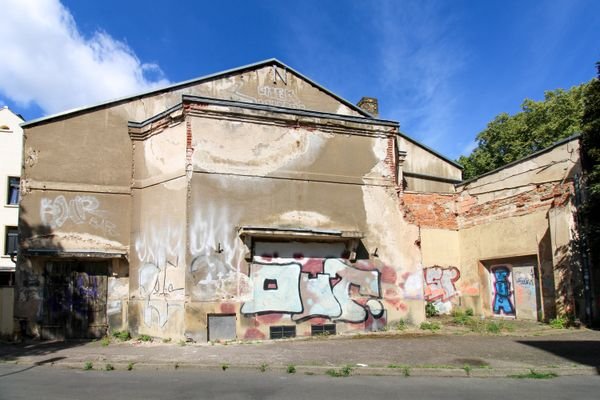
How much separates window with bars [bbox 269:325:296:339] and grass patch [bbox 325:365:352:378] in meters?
4.48

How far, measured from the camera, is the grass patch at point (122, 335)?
14.0m

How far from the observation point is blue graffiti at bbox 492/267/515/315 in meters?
17.6

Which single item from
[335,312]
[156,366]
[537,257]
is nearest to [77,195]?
[156,366]

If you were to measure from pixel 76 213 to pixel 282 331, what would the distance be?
23.4 feet

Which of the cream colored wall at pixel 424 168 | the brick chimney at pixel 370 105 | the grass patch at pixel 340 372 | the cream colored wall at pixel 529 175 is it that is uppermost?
the brick chimney at pixel 370 105

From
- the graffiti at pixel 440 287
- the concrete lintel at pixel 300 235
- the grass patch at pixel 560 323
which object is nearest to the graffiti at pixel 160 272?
the concrete lintel at pixel 300 235

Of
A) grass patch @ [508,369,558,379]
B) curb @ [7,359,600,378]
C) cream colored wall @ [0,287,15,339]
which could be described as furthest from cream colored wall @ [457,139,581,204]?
cream colored wall @ [0,287,15,339]

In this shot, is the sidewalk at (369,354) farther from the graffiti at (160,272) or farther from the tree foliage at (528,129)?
the tree foliage at (528,129)

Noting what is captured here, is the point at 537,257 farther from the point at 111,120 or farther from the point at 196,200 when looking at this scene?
the point at 111,120

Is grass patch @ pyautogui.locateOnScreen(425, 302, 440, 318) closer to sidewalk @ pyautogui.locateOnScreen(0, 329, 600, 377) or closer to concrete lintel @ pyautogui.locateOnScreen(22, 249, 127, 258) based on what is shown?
sidewalk @ pyautogui.locateOnScreen(0, 329, 600, 377)

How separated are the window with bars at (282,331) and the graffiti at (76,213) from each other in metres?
5.80

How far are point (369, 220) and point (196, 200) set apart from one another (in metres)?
5.17

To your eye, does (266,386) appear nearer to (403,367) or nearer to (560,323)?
(403,367)

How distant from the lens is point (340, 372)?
8.88m
